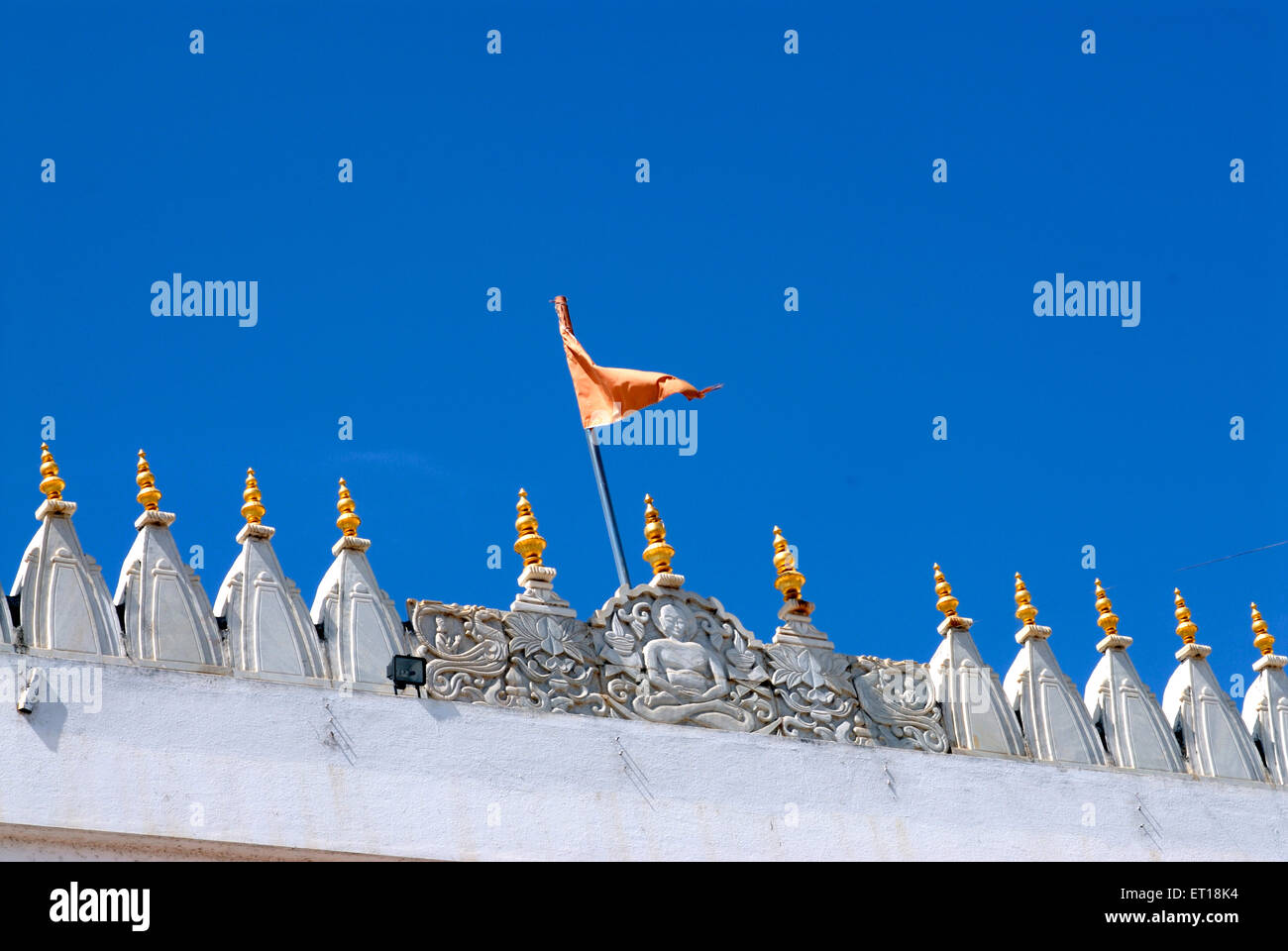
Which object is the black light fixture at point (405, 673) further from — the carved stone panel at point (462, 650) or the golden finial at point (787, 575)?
the golden finial at point (787, 575)

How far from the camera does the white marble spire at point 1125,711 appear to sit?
15.6 metres

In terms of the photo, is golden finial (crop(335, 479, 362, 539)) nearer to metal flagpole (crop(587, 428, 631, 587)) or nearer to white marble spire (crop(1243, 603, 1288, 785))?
metal flagpole (crop(587, 428, 631, 587))

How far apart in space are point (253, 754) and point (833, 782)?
13.2 ft

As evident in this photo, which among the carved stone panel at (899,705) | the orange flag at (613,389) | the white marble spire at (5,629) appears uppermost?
the orange flag at (613,389)

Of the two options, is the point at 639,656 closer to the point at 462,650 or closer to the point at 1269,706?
the point at 462,650

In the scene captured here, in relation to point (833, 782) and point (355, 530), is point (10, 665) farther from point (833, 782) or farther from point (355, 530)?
point (833, 782)

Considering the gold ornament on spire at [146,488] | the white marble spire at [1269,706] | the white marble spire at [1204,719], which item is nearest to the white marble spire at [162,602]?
the gold ornament on spire at [146,488]

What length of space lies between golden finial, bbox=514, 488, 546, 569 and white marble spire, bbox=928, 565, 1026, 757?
10.3 feet

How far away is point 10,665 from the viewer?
12.7m

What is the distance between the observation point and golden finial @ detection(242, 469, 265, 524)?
14180 mm

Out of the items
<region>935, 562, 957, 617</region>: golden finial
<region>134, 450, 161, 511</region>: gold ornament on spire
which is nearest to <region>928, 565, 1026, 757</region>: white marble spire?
<region>935, 562, 957, 617</region>: golden finial

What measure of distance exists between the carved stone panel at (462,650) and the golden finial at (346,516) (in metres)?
0.71
